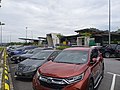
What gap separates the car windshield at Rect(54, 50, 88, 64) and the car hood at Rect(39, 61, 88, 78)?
50 centimetres

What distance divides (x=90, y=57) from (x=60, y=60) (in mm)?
1083

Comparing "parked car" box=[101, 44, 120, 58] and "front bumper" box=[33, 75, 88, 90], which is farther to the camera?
"parked car" box=[101, 44, 120, 58]

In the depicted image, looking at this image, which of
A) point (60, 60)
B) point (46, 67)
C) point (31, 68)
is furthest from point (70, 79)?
point (31, 68)

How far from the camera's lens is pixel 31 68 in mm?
9945

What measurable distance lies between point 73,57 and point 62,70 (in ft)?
4.67

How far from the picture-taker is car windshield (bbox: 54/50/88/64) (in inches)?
287

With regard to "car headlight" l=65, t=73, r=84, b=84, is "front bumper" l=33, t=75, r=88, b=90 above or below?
below

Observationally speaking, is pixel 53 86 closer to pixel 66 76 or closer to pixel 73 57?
pixel 66 76

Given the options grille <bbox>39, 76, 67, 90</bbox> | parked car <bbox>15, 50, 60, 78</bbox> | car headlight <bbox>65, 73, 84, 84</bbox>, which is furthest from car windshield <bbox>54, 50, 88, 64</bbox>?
parked car <bbox>15, 50, 60, 78</bbox>

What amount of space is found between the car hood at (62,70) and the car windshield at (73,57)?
0.50 meters

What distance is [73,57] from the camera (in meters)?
7.61

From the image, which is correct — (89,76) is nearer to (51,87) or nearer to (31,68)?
(51,87)

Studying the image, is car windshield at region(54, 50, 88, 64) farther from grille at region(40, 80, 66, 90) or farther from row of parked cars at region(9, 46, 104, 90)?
grille at region(40, 80, 66, 90)

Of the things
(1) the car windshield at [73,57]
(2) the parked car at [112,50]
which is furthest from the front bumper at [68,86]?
(2) the parked car at [112,50]
